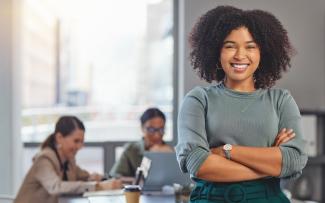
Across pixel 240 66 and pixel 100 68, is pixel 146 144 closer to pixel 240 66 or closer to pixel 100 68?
pixel 100 68

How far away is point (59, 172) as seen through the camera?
1.98 metres

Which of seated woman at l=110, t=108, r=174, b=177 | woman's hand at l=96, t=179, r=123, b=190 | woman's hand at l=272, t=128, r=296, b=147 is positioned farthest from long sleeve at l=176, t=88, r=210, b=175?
seated woman at l=110, t=108, r=174, b=177

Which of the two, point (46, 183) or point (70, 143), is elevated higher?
point (70, 143)

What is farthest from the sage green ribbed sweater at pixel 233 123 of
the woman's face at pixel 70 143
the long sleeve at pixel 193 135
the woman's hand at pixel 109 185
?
the woman's face at pixel 70 143

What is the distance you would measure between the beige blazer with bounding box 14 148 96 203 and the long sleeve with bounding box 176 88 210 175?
0.97 m

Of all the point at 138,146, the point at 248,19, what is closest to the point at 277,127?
the point at 248,19

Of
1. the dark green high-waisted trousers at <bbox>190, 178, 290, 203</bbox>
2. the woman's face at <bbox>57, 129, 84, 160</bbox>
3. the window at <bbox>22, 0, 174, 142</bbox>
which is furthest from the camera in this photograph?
the window at <bbox>22, 0, 174, 142</bbox>

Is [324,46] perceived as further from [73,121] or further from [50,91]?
[50,91]

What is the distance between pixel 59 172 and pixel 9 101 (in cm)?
35

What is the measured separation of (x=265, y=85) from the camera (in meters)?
1.03

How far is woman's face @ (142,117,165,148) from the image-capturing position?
2323 millimetres

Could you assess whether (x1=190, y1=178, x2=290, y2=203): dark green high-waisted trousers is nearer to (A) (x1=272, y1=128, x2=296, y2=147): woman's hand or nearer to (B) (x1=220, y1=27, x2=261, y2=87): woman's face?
(A) (x1=272, y1=128, x2=296, y2=147): woman's hand

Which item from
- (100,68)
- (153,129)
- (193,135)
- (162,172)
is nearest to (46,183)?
(162,172)

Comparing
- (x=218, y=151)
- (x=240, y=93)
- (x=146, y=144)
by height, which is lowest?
(x=146, y=144)
